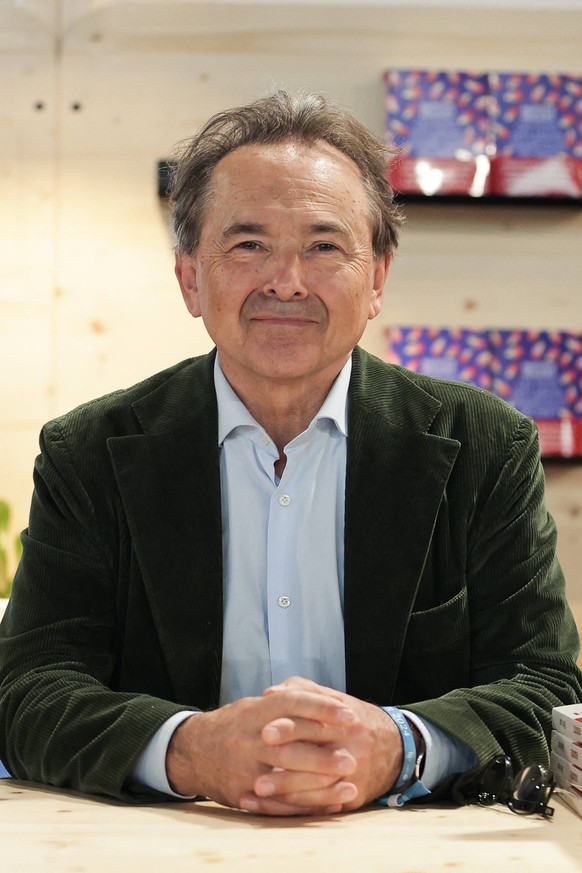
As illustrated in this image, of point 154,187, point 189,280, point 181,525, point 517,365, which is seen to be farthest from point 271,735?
point 154,187

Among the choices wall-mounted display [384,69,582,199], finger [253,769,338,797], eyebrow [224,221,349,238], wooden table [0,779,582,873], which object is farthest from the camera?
wall-mounted display [384,69,582,199]

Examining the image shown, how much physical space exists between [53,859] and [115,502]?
2.43ft

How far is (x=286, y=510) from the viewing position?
1.77m

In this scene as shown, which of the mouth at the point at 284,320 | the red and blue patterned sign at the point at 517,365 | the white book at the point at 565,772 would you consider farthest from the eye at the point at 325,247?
the red and blue patterned sign at the point at 517,365

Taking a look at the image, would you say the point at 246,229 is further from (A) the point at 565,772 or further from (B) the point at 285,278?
(A) the point at 565,772

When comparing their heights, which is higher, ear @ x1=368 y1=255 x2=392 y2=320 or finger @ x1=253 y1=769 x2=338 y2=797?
ear @ x1=368 y1=255 x2=392 y2=320

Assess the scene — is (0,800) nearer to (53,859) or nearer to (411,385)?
(53,859)

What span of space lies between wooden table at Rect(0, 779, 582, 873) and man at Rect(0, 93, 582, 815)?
0.82 feet

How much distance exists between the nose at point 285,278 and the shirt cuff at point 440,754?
655 mm

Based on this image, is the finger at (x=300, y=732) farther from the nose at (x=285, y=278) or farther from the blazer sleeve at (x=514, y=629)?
the nose at (x=285, y=278)

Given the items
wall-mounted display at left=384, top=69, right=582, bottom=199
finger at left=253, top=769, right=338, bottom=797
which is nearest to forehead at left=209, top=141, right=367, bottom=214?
finger at left=253, top=769, right=338, bottom=797

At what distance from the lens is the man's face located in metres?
1.75

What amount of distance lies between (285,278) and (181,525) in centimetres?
41

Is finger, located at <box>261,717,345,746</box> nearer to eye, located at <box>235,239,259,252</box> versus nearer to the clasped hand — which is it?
the clasped hand
